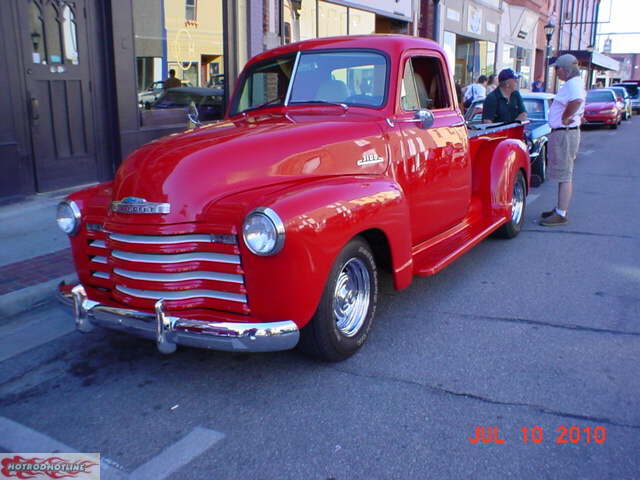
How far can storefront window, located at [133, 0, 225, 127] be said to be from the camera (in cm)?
891

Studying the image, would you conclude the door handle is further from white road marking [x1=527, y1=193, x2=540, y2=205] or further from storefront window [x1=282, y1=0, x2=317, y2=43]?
white road marking [x1=527, y1=193, x2=540, y2=205]

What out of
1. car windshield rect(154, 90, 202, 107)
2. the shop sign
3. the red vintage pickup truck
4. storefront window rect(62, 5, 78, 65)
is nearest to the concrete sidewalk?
the red vintage pickup truck

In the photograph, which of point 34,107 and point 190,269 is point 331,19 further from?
point 190,269

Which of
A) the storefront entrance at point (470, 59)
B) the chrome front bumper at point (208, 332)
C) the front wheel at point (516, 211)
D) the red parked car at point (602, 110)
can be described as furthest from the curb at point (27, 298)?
the red parked car at point (602, 110)

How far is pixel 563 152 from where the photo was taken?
7.32 m

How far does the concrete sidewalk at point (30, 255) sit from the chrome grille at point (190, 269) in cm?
94

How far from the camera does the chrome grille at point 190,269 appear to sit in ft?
10.7

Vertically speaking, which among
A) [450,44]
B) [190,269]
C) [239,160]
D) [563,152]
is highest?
[450,44]

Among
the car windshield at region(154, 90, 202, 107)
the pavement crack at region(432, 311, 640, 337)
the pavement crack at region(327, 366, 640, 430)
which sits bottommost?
the pavement crack at region(327, 366, 640, 430)

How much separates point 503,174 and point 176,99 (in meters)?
5.65

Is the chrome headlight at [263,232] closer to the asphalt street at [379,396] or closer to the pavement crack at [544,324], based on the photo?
the asphalt street at [379,396]

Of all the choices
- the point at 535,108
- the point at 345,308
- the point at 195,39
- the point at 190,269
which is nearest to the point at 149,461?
the point at 190,269

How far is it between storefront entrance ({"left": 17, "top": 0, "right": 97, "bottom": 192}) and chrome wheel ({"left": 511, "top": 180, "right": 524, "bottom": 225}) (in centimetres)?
533

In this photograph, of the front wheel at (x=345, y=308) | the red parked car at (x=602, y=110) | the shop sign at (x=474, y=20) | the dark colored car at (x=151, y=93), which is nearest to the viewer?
the front wheel at (x=345, y=308)
